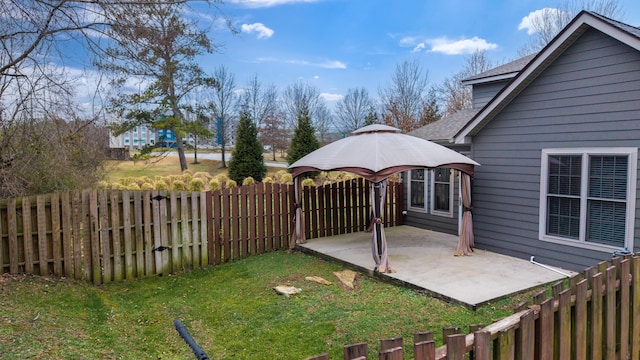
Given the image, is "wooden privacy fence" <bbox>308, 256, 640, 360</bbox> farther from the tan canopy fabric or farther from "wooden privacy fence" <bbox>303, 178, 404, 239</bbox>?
"wooden privacy fence" <bbox>303, 178, 404, 239</bbox>

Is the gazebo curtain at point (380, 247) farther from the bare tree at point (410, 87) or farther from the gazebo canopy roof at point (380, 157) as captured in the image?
the bare tree at point (410, 87)

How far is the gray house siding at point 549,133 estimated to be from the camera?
570 centimetres

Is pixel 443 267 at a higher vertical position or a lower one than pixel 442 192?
lower

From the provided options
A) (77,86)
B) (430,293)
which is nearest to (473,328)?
(430,293)

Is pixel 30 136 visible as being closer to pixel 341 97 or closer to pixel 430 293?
pixel 430 293

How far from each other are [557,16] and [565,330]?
83.2 ft

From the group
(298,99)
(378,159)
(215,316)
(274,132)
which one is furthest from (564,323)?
(298,99)

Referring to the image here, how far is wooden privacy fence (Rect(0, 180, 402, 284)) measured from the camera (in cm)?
563

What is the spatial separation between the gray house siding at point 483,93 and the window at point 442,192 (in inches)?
108

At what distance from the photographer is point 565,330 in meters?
2.48

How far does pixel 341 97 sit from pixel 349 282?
30.3 metres

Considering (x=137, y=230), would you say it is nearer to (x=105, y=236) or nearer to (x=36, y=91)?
(x=105, y=236)

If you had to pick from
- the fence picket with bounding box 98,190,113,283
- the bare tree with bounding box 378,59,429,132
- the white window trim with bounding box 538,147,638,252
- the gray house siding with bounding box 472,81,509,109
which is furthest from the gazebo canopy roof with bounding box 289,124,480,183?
the bare tree with bounding box 378,59,429,132

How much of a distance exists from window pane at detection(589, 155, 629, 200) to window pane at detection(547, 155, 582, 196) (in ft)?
0.66
